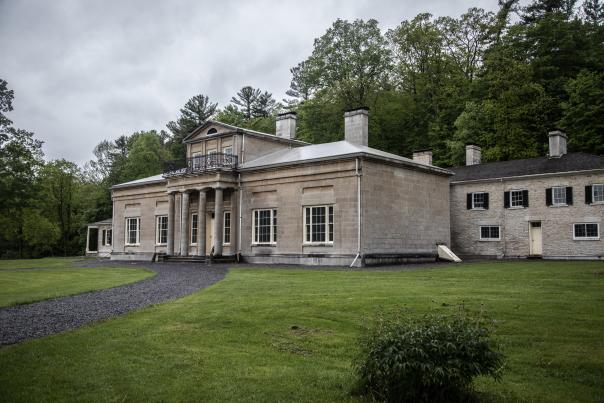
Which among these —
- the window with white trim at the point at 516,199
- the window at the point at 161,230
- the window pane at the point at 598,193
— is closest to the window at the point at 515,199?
the window with white trim at the point at 516,199

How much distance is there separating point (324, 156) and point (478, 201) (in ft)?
46.7

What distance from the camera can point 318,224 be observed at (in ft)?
90.2

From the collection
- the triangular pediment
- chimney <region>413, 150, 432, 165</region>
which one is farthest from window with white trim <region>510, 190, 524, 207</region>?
the triangular pediment

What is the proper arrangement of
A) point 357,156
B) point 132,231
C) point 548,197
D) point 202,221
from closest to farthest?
point 357,156, point 548,197, point 202,221, point 132,231

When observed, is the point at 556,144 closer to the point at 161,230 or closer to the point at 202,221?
the point at 202,221

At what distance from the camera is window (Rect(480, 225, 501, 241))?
34.9 m

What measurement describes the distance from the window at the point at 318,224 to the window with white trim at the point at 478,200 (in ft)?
45.0

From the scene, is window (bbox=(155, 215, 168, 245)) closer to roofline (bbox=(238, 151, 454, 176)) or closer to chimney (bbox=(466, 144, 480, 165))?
roofline (bbox=(238, 151, 454, 176))

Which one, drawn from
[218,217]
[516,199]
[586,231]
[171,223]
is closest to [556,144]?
[516,199]

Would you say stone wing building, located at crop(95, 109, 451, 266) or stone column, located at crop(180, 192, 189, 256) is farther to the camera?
stone column, located at crop(180, 192, 189, 256)

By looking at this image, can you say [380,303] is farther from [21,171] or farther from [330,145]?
[21,171]

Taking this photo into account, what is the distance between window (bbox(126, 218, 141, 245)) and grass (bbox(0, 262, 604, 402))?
91.4 ft

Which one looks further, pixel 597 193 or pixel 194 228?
pixel 194 228

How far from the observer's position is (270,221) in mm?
29953
